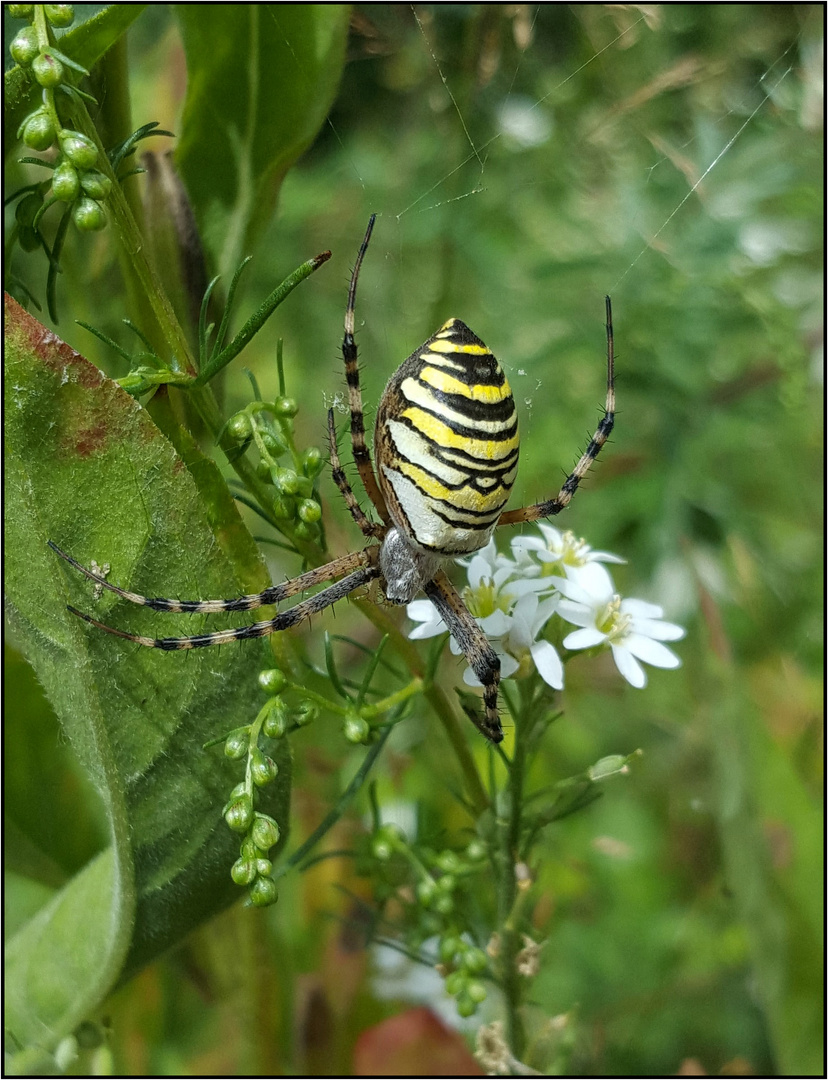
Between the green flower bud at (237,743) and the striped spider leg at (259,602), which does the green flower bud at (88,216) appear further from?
the green flower bud at (237,743)

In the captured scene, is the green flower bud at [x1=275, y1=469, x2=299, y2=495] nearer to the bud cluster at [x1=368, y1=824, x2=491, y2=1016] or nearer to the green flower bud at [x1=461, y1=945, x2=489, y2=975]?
the bud cluster at [x1=368, y1=824, x2=491, y2=1016]

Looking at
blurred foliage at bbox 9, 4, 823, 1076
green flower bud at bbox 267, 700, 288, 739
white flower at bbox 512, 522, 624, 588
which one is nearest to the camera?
green flower bud at bbox 267, 700, 288, 739

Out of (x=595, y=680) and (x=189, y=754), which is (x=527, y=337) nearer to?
(x=595, y=680)

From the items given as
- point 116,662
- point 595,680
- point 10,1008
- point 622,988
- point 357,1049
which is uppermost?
point 116,662

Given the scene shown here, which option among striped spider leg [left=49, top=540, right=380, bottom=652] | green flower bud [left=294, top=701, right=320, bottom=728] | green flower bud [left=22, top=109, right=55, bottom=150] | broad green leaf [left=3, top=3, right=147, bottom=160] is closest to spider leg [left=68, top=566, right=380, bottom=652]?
striped spider leg [left=49, top=540, right=380, bottom=652]

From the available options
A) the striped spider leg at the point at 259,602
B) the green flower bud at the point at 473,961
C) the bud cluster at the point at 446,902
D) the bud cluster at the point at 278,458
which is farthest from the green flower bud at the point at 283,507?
the green flower bud at the point at 473,961

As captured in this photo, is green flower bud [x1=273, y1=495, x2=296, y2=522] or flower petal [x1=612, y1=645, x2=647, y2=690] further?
flower petal [x1=612, y1=645, x2=647, y2=690]

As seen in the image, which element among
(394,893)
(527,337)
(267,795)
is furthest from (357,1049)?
(527,337)
